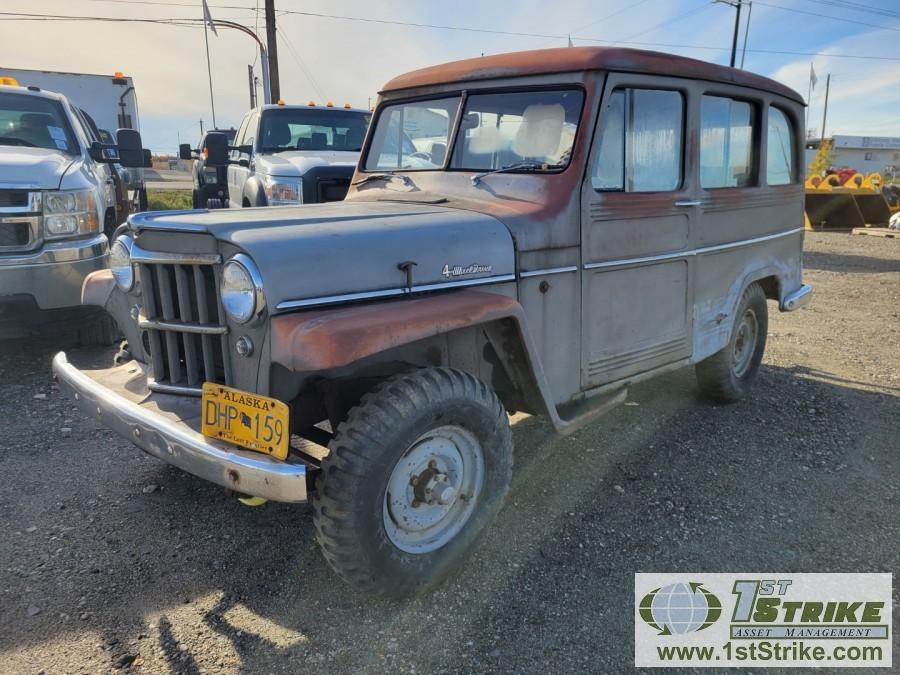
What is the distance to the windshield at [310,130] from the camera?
8234 mm

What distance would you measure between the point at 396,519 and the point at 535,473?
1.35m

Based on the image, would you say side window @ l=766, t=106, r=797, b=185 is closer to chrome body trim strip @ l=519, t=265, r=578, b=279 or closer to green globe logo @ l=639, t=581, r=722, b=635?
chrome body trim strip @ l=519, t=265, r=578, b=279

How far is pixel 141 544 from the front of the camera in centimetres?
298

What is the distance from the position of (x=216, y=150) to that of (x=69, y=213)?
113 inches

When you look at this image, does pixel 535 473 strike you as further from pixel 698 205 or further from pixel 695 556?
pixel 698 205

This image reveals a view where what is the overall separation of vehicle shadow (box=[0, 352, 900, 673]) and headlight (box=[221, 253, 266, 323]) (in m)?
1.18

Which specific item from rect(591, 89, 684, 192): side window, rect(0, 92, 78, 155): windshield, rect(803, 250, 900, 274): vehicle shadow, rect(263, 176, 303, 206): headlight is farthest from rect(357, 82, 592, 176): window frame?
rect(803, 250, 900, 274): vehicle shadow

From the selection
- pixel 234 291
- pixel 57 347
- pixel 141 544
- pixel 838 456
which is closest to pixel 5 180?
pixel 57 347

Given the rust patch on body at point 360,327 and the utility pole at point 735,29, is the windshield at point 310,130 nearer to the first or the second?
the rust patch on body at point 360,327

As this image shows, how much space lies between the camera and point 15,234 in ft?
15.9

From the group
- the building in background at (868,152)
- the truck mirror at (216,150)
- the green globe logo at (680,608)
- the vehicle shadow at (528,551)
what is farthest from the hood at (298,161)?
the building in background at (868,152)

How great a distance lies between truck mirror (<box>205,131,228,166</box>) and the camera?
7633 millimetres

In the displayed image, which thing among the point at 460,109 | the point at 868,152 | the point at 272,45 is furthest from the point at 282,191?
the point at 868,152

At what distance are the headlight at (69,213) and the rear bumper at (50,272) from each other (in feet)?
0.30
